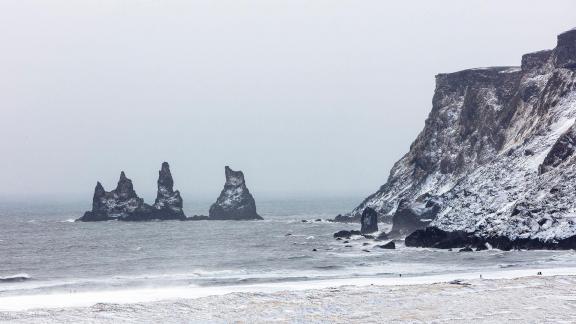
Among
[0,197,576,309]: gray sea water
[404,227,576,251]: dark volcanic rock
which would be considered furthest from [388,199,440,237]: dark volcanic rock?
[404,227,576,251]: dark volcanic rock

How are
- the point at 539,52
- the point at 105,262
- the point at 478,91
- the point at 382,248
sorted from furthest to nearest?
the point at 478,91, the point at 539,52, the point at 382,248, the point at 105,262

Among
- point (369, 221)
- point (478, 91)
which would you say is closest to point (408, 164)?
point (478, 91)

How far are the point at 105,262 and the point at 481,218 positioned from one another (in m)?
37.0

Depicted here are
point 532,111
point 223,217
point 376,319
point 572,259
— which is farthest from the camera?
point 223,217

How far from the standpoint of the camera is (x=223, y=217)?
17550cm

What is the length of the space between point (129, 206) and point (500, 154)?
326 ft

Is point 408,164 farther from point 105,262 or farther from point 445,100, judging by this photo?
point 105,262

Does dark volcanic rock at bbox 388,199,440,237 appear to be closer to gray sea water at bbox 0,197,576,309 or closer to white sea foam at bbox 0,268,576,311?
gray sea water at bbox 0,197,576,309

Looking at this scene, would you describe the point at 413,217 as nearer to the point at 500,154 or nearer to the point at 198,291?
the point at 500,154

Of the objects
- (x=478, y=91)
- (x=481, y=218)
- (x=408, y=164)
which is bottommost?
(x=481, y=218)

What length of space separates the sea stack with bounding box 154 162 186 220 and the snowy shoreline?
401 ft

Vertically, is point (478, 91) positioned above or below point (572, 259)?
above

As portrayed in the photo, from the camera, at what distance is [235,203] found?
177000 millimetres

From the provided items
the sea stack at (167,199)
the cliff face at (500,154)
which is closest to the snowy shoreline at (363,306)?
the cliff face at (500,154)
